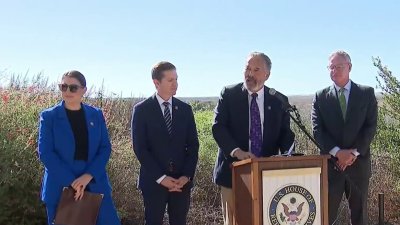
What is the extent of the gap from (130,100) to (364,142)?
6.29 metres

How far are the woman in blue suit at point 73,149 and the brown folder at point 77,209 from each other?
59 millimetres

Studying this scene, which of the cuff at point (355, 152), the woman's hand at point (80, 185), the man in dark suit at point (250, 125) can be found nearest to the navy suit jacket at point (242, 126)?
the man in dark suit at point (250, 125)

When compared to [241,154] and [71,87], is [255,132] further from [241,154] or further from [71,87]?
[71,87]

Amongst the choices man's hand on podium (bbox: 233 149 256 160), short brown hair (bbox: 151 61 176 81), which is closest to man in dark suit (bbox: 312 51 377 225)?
man's hand on podium (bbox: 233 149 256 160)

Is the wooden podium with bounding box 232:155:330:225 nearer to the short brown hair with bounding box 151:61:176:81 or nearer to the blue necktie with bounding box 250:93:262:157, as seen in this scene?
the blue necktie with bounding box 250:93:262:157

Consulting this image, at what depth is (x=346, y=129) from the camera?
5.53m

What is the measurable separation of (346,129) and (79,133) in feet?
8.38

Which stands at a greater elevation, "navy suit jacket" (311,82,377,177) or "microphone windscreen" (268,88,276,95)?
"microphone windscreen" (268,88,276,95)

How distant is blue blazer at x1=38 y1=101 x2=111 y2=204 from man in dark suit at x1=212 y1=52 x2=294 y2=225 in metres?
1.06

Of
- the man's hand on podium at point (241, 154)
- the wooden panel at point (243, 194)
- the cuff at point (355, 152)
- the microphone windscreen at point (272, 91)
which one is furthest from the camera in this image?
the cuff at point (355, 152)

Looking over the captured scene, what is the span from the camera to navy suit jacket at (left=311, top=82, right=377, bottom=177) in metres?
5.53

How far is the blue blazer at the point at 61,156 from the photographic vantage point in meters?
4.74

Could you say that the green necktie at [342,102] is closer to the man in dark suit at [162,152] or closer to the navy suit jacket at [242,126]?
the navy suit jacket at [242,126]

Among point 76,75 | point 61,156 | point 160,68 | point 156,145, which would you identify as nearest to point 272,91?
point 160,68
